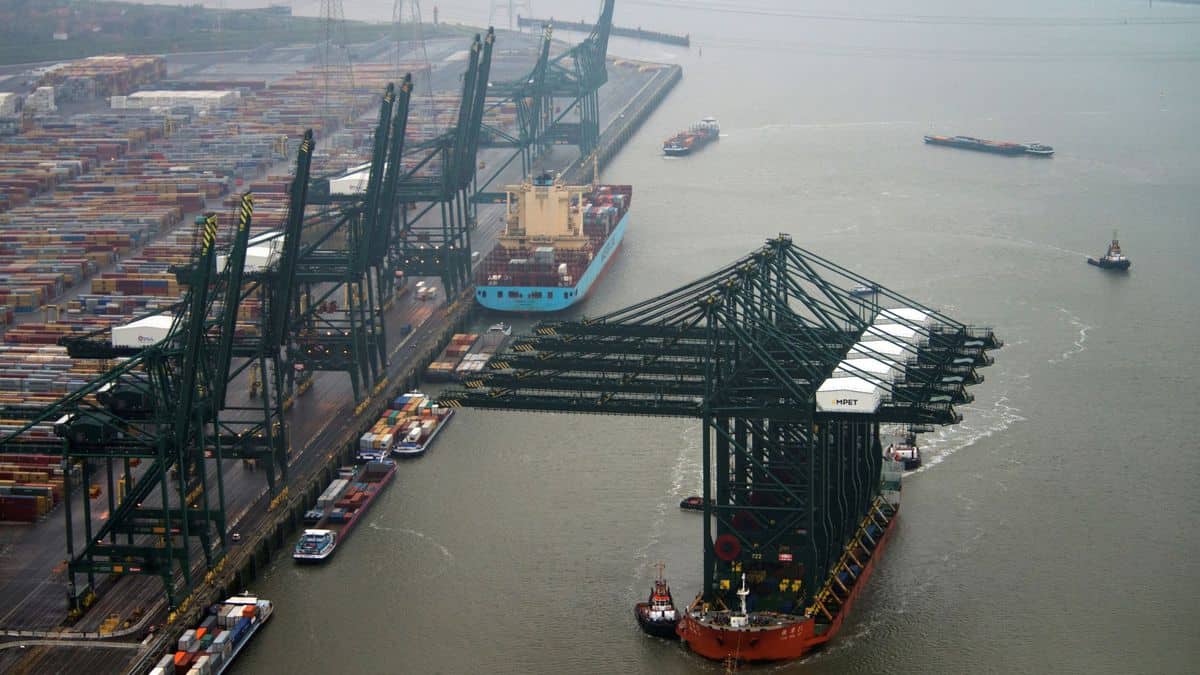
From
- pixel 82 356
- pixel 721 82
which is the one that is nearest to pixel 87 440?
pixel 82 356

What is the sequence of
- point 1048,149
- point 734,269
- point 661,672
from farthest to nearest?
1. point 1048,149
2. point 734,269
3. point 661,672

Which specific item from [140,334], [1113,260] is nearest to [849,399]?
[140,334]

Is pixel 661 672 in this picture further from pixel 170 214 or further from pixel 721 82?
pixel 721 82

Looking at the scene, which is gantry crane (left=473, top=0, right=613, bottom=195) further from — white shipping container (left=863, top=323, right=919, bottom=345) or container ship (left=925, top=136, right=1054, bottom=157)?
white shipping container (left=863, top=323, right=919, bottom=345)

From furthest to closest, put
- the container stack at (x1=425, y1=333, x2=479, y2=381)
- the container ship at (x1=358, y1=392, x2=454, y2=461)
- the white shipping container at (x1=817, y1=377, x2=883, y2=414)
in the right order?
the container stack at (x1=425, y1=333, x2=479, y2=381) < the container ship at (x1=358, y1=392, x2=454, y2=461) < the white shipping container at (x1=817, y1=377, x2=883, y2=414)

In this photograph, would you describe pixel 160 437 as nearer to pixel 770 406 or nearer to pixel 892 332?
pixel 770 406

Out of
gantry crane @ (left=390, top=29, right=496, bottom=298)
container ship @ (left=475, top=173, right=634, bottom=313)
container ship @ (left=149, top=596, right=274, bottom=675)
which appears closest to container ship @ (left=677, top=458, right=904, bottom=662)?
container ship @ (left=149, top=596, right=274, bottom=675)
